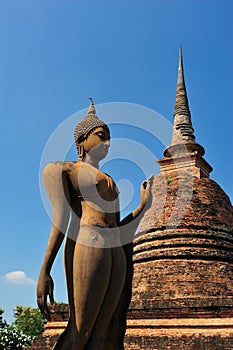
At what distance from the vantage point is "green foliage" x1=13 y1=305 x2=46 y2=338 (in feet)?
98.7

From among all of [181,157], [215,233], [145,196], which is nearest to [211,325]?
[215,233]

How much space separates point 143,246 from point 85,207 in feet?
33.2

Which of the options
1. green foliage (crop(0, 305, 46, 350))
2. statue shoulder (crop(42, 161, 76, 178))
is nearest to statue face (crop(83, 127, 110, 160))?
statue shoulder (crop(42, 161, 76, 178))

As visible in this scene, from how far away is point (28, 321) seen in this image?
30.8 metres

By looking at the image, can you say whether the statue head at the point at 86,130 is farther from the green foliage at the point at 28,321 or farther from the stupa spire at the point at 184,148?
the green foliage at the point at 28,321

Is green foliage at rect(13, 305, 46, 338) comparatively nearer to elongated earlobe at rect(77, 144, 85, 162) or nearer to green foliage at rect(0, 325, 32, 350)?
green foliage at rect(0, 325, 32, 350)

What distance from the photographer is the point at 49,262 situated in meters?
3.80

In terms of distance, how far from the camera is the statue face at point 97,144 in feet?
14.1

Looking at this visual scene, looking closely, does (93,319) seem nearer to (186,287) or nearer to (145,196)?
(145,196)

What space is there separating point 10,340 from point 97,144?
73.8 feet

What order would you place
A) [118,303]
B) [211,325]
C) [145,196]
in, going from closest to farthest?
[118,303], [145,196], [211,325]

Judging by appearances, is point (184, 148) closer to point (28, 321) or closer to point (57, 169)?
point (57, 169)

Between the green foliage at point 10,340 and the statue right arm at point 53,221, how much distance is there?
21.8 meters

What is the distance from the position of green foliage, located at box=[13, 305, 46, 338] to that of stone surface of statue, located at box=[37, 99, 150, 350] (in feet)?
91.7
